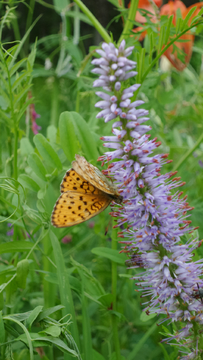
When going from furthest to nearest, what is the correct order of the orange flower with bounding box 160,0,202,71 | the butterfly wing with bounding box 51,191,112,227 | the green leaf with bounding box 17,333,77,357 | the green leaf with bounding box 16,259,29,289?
the orange flower with bounding box 160,0,202,71, the butterfly wing with bounding box 51,191,112,227, the green leaf with bounding box 16,259,29,289, the green leaf with bounding box 17,333,77,357

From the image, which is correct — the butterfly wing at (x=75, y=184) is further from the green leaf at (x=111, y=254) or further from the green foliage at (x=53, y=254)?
the green leaf at (x=111, y=254)

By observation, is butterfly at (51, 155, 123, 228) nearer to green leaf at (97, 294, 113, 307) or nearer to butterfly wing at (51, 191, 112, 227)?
butterfly wing at (51, 191, 112, 227)

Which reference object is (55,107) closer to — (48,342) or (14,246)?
(14,246)

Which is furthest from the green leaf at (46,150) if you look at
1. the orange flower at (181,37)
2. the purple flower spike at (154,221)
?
the orange flower at (181,37)

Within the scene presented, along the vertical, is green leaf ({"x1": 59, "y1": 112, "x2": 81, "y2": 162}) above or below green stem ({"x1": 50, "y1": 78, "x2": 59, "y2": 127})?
below

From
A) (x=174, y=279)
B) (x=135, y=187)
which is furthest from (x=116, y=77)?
(x=174, y=279)

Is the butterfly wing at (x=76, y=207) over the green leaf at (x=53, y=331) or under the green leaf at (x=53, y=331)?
over

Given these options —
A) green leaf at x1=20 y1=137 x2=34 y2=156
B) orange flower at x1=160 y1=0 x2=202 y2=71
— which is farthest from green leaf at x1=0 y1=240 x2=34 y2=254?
orange flower at x1=160 y1=0 x2=202 y2=71
